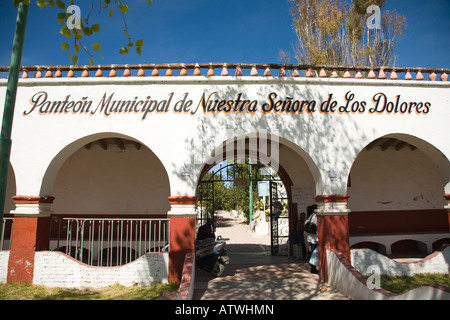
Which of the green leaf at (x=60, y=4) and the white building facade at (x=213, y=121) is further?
the white building facade at (x=213, y=121)

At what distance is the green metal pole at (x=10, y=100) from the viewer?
278 centimetres

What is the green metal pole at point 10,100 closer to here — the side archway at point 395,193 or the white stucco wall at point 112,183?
the white stucco wall at point 112,183

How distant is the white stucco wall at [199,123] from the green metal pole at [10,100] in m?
3.38

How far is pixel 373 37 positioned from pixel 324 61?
2.42 meters

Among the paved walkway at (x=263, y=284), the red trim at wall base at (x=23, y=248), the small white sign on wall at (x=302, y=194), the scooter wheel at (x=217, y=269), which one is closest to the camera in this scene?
the paved walkway at (x=263, y=284)

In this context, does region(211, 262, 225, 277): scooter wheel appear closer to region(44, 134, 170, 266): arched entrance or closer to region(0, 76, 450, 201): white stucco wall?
region(0, 76, 450, 201): white stucco wall

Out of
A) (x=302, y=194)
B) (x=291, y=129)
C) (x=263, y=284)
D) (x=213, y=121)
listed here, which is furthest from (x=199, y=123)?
(x=302, y=194)

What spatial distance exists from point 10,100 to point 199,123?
382 centimetres

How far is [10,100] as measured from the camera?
284 cm

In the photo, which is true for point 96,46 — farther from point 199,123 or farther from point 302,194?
point 302,194

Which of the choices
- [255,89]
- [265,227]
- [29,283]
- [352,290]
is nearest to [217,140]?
[255,89]

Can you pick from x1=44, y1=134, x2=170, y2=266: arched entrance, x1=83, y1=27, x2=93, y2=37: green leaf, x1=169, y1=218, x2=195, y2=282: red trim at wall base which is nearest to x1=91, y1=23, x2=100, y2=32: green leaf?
x1=83, y1=27, x2=93, y2=37: green leaf

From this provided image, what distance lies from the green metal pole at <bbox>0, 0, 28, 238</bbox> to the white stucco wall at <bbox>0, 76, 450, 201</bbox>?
11.1 feet

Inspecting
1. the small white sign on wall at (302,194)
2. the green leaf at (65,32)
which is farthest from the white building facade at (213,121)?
the green leaf at (65,32)
